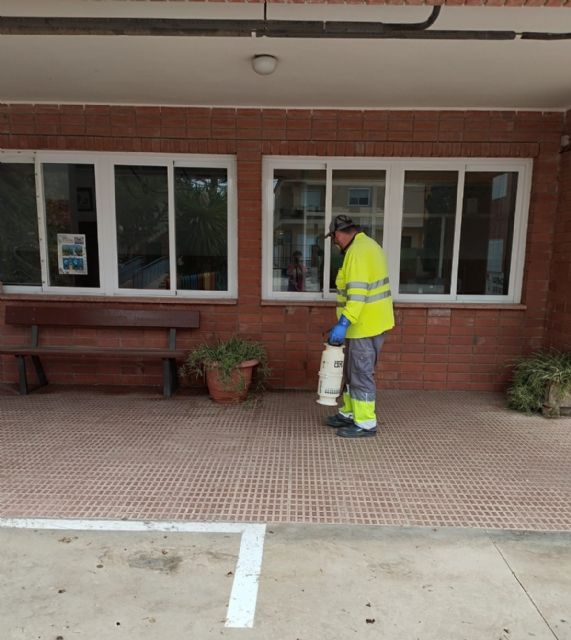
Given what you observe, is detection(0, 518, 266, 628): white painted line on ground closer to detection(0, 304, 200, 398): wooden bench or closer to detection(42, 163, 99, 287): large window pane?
detection(0, 304, 200, 398): wooden bench

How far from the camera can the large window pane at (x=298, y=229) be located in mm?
5418

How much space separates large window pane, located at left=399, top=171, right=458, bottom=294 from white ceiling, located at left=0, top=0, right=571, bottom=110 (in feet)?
2.65

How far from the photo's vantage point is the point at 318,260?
18.2ft

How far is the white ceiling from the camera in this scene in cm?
296

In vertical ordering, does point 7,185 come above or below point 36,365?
above

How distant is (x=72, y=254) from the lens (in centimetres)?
556

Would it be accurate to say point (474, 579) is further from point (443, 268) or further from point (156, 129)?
point (156, 129)

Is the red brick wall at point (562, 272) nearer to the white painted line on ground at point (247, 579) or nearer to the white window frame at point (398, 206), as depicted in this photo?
the white window frame at point (398, 206)

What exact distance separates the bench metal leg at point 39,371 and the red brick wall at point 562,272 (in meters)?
5.74

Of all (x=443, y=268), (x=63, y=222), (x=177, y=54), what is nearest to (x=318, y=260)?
(x=443, y=268)

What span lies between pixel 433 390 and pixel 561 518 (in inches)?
99.8

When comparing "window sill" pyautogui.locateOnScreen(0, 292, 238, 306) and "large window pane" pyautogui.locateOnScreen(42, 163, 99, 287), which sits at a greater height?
"large window pane" pyautogui.locateOnScreen(42, 163, 99, 287)

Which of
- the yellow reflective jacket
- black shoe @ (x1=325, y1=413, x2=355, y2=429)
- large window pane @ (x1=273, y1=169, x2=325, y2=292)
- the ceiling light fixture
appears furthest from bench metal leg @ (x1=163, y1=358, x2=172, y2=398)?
the ceiling light fixture

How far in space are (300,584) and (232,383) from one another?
2.67 m
